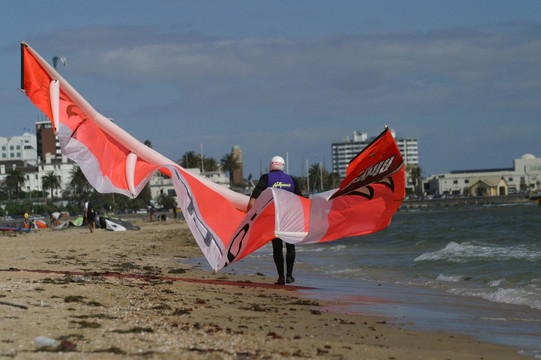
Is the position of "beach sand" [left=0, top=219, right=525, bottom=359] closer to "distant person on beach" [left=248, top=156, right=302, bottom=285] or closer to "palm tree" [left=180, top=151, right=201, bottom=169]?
"distant person on beach" [left=248, top=156, right=302, bottom=285]

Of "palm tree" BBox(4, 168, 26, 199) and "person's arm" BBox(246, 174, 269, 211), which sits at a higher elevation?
"palm tree" BBox(4, 168, 26, 199)

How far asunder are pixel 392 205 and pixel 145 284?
3523mm

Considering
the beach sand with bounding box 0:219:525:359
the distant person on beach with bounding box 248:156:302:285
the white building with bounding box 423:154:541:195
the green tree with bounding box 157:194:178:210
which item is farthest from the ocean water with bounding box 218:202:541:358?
the white building with bounding box 423:154:541:195

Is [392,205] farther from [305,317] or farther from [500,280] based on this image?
[500,280]

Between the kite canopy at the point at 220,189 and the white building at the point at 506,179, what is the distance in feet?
537

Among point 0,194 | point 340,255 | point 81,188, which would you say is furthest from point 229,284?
point 0,194

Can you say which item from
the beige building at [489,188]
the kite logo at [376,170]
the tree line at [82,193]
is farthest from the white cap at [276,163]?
the beige building at [489,188]

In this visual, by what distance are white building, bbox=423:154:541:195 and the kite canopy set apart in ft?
537

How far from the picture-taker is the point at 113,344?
5.80 m

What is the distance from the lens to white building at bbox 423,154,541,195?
171 metres

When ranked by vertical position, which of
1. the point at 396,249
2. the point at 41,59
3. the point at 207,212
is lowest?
the point at 396,249

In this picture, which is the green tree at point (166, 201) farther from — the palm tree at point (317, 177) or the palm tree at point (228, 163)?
the palm tree at point (317, 177)

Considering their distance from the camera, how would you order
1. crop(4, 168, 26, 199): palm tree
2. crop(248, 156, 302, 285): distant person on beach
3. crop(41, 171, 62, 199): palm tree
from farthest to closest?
crop(4, 168, 26, 199): palm tree, crop(41, 171, 62, 199): palm tree, crop(248, 156, 302, 285): distant person on beach

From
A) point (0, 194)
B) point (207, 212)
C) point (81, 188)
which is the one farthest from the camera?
point (0, 194)
